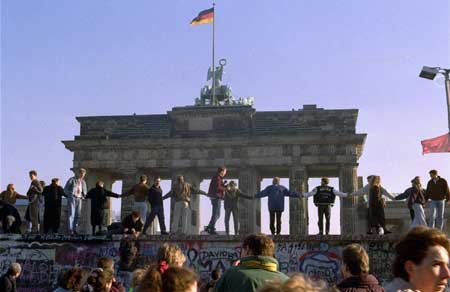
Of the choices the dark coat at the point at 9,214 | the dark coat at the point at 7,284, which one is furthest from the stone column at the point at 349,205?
the dark coat at the point at 7,284

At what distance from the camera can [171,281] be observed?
3730 millimetres

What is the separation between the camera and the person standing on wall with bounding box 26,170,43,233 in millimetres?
18625

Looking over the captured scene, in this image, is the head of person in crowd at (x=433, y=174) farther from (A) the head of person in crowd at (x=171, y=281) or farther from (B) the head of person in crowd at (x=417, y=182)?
(A) the head of person in crowd at (x=171, y=281)

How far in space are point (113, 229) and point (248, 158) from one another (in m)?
24.7

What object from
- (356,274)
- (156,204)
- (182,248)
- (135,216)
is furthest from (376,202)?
(356,274)

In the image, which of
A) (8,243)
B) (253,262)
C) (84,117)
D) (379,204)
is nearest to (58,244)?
(8,243)

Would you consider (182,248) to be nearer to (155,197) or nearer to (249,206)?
(155,197)

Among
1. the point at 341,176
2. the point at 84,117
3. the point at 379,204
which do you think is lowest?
the point at 379,204

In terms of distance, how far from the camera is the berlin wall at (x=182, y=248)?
1661 cm

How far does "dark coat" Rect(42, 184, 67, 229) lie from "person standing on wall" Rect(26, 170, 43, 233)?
2.13ft

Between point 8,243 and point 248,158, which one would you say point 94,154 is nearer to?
point 248,158

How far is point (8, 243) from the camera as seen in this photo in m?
18.4

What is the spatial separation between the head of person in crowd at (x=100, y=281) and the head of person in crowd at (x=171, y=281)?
289 centimetres

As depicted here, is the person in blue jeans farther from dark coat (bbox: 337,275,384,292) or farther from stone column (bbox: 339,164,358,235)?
stone column (bbox: 339,164,358,235)
